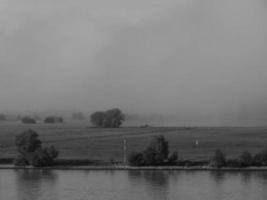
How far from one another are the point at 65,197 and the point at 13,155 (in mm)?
25682

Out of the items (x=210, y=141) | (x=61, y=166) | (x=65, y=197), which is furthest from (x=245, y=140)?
(x=65, y=197)

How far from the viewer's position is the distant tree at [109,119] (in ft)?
362

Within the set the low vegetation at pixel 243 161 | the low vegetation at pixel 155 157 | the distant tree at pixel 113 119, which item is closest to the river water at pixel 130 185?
the low vegetation at pixel 243 161

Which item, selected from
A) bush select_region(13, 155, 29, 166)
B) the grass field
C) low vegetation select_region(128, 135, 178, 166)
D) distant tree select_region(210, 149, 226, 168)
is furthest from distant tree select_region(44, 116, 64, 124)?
distant tree select_region(210, 149, 226, 168)

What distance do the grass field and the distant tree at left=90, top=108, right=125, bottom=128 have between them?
5.78 metres

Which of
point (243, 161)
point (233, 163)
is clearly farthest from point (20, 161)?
point (243, 161)

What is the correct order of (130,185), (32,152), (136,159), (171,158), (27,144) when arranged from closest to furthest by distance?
(130,185) < (136,159) < (171,158) < (32,152) < (27,144)

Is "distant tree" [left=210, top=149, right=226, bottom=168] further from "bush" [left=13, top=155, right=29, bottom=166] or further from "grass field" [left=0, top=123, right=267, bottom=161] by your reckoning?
"bush" [left=13, top=155, right=29, bottom=166]

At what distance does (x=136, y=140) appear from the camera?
88188 millimetres

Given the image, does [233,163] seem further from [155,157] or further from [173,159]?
[155,157]

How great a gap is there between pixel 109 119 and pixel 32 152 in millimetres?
32972

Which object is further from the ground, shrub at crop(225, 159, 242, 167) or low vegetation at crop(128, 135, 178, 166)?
low vegetation at crop(128, 135, 178, 166)

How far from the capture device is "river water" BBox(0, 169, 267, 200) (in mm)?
57125

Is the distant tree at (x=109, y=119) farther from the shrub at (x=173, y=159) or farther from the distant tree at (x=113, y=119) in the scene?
the shrub at (x=173, y=159)
